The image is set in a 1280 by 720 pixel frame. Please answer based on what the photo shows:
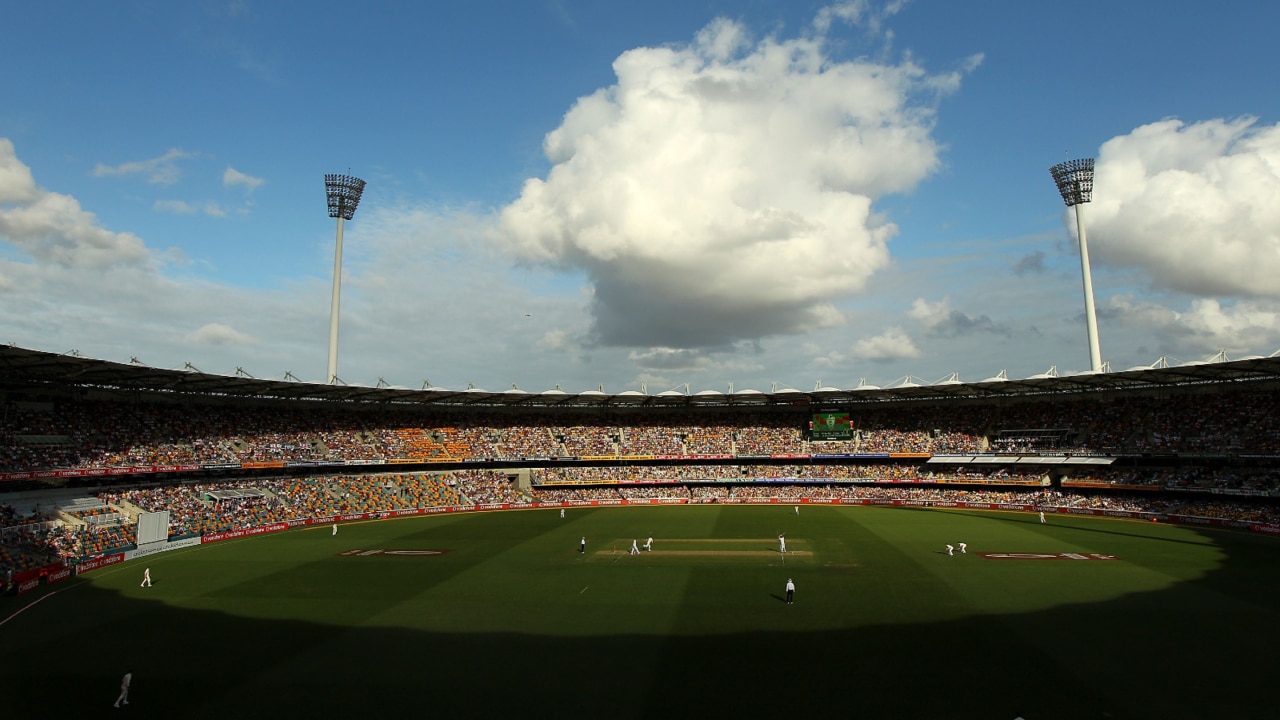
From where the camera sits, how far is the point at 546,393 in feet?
220

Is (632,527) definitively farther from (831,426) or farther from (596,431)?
(831,426)

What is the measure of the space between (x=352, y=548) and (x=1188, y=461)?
59.2 meters

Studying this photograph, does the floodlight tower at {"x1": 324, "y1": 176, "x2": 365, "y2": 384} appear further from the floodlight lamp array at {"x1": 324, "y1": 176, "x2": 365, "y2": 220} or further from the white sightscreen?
the white sightscreen

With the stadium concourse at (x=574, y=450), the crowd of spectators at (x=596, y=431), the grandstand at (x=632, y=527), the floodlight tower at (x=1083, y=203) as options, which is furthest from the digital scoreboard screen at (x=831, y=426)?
the floodlight tower at (x=1083, y=203)

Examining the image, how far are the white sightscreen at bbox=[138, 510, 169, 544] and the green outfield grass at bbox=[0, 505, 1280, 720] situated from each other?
255 centimetres

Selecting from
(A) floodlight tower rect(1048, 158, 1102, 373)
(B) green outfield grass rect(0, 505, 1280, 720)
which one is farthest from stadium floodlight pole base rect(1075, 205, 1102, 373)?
(B) green outfield grass rect(0, 505, 1280, 720)

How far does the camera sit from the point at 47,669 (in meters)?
19.2

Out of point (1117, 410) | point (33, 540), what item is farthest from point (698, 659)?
point (1117, 410)

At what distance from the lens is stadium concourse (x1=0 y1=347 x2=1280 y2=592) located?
140ft

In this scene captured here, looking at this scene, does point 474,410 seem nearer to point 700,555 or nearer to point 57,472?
point 57,472

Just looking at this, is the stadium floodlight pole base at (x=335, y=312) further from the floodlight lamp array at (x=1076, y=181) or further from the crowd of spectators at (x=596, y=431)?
the floodlight lamp array at (x=1076, y=181)

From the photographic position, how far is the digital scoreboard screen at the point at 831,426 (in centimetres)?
6844

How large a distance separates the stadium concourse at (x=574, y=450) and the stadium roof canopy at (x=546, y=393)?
0.29m

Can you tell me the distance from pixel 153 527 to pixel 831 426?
187 feet
